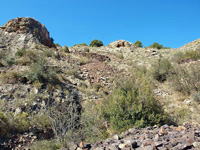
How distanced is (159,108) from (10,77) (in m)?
7.86

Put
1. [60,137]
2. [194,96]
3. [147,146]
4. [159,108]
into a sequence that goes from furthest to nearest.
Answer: [194,96] → [159,108] → [60,137] → [147,146]

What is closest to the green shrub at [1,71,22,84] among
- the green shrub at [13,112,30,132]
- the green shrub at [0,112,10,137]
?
the green shrub at [13,112,30,132]

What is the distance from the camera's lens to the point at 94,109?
7125 millimetres

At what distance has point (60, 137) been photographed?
5.03 m

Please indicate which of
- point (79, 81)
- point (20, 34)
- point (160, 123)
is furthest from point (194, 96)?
point (20, 34)

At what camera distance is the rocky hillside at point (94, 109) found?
13.6ft

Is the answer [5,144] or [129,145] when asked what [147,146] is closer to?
[129,145]

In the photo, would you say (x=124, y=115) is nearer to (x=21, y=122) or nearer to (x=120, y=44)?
(x=21, y=122)

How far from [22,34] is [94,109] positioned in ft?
45.5

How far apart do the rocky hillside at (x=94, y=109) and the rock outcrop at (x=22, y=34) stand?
204cm

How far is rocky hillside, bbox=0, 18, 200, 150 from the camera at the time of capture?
4141 mm

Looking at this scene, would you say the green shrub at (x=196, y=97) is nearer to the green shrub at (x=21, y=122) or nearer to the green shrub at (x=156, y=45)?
the green shrub at (x=21, y=122)

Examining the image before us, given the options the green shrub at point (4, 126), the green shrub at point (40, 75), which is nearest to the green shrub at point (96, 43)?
the green shrub at point (40, 75)

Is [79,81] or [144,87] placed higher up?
[79,81]
